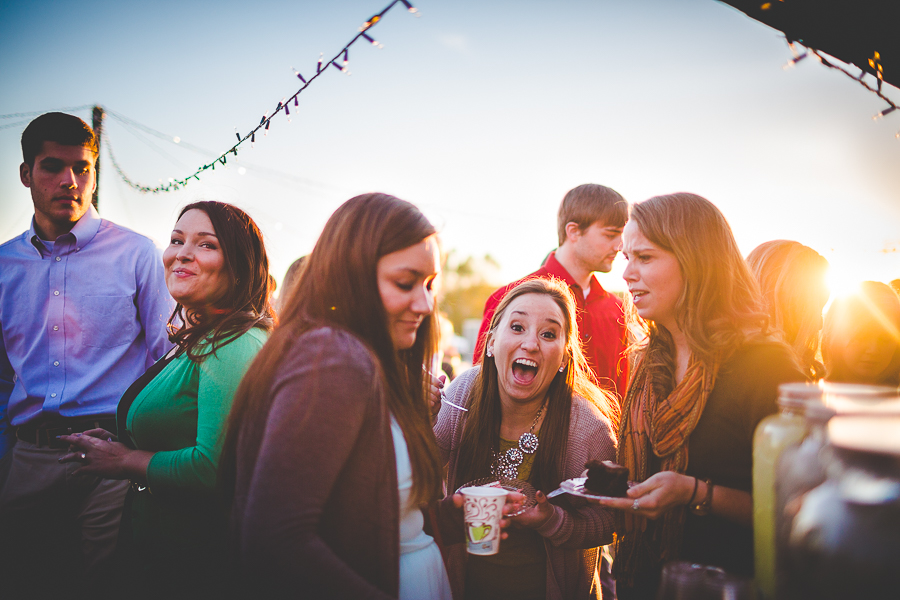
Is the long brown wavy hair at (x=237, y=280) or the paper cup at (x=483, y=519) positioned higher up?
the long brown wavy hair at (x=237, y=280)

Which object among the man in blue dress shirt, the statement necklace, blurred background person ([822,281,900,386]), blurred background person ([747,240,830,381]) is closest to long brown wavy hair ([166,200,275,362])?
the man in blue dress shirt

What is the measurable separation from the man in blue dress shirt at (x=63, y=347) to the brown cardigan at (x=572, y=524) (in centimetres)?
195

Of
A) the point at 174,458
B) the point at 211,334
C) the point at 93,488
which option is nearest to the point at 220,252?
the point at 211,334

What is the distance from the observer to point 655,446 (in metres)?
1.94

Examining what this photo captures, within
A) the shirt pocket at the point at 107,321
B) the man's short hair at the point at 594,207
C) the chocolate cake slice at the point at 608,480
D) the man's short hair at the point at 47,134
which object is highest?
the man's short hair at the point at 47,134

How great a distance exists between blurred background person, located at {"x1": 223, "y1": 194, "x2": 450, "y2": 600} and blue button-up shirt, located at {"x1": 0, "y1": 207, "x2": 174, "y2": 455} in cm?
206

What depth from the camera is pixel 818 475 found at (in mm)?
871

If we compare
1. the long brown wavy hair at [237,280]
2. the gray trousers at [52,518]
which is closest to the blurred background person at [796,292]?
the long brown wavy hair at [237,280]

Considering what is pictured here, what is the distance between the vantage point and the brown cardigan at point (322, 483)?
1.06 meters

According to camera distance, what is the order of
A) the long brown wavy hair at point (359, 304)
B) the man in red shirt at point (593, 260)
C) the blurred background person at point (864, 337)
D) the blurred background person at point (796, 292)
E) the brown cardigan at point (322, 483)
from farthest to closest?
the man in red shirt at point (593, 260) < the blurred background person at point (864, 337) < the blurred background person at point (796, 292) < the long brown wavy hair at point (359, 304) < the brown cardigan at point (322, 483)

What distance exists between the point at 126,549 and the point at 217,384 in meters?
1.14

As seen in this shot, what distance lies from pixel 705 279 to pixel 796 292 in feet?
3.79

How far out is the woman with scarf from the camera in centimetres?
167

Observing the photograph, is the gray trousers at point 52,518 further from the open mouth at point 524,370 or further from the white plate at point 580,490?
the white plate at point 580,490
